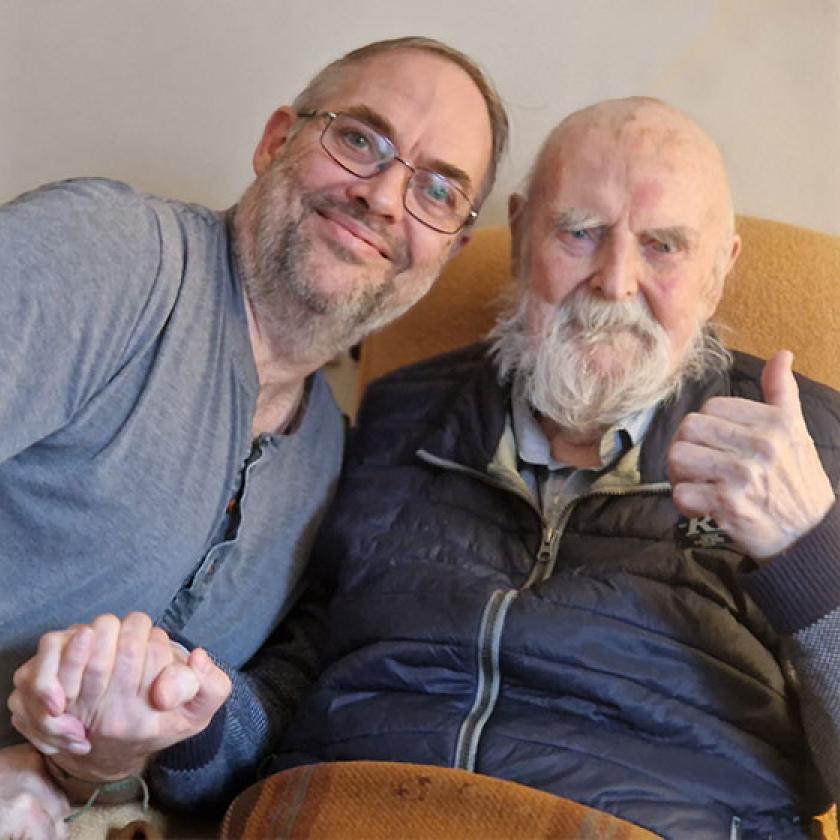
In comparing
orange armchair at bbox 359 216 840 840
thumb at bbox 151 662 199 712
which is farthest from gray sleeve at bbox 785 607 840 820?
thumb at bbox 151 662 199 712

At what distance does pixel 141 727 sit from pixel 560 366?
696 mm

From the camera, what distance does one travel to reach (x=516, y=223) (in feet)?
4.69

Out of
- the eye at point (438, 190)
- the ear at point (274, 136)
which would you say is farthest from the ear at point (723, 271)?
the ear at point (274, 136)

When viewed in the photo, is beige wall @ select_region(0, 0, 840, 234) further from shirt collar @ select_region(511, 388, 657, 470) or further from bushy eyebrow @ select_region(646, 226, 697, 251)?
shirt collar @ select_region(511, 388, 657, 470)

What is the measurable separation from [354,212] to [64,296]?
422mm

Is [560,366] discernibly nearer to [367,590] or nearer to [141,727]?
[367,590]

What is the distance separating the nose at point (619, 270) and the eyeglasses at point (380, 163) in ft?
0.78

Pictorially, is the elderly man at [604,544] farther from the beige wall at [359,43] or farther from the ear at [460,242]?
the beige wall at [359,43]

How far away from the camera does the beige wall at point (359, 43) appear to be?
158 cm

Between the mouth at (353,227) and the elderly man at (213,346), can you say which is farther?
the mouth at (353,227)

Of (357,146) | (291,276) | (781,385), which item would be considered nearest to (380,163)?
(357,146)

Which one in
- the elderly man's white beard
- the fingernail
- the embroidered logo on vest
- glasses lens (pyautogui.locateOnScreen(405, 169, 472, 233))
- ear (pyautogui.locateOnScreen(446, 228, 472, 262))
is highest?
A: glasses lens (pyautogui.locateOnScreen(405, 169, 472, 233))

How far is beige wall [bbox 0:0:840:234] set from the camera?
158cm

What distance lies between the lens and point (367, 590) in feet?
3.90
